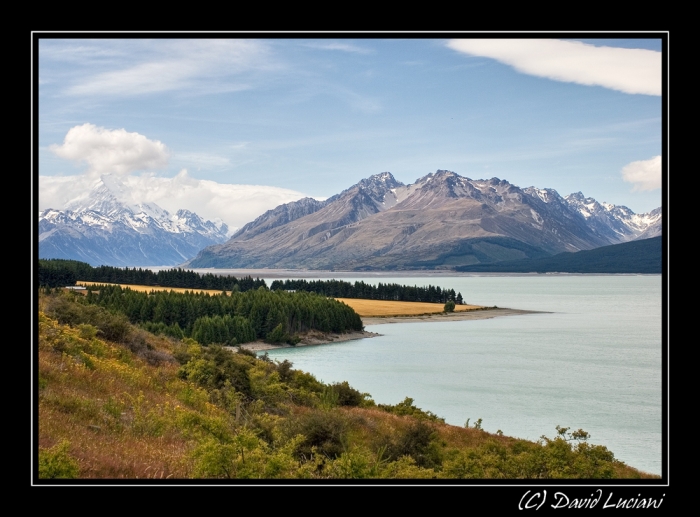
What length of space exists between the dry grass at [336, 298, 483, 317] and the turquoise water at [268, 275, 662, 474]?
59.3ft

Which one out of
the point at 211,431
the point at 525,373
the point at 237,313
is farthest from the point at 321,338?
the point at 211,431

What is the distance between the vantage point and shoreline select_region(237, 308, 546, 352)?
4053 inches

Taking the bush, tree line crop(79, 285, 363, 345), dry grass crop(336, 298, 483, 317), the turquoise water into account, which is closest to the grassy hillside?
the bush

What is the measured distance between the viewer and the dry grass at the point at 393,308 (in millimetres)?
Answer: 146375

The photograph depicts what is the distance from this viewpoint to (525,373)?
230ft

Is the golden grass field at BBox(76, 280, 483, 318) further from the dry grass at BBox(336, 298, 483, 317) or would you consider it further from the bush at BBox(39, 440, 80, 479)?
the bush at BBox(39, 440, 80, 479)

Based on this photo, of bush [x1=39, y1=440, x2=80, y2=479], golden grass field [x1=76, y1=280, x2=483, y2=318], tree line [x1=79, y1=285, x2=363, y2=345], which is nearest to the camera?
bush [x1=39, y1=440, x2=80, y2=479]

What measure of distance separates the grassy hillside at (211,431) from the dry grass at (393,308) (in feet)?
373

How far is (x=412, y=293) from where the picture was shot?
590 feet
